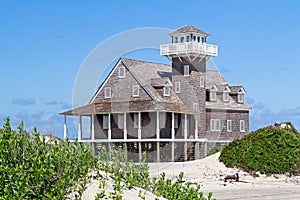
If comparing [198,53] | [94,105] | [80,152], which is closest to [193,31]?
[198,53]

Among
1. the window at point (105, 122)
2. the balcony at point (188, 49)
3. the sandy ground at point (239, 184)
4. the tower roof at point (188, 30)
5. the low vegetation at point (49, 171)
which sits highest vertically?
the tower roof at point (188, 30)

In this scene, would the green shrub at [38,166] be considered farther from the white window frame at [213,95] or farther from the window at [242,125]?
the window at [242,125]

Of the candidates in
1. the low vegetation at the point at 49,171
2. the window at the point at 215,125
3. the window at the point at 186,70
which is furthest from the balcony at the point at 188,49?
the low vegetation at the point at 49,171

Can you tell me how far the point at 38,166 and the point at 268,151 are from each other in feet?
70.4

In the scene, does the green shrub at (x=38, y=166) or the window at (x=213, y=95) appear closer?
the green shrub at (x=38, y=166)

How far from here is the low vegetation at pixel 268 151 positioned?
87.0ft

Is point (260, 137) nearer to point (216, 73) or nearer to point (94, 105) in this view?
point (94, 105)

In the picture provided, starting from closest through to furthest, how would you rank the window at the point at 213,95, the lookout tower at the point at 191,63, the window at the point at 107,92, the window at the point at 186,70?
the lookout tower at the point at 191,63, the window at the point at 186,70, the window at the point at 107,92, the window at the point at 213,95

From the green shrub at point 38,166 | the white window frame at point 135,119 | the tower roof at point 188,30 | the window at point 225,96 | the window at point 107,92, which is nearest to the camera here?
the green shrub at point 38,166

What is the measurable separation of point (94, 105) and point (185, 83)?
795cm

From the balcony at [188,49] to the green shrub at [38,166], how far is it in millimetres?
39517

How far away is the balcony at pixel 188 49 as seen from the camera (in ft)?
155

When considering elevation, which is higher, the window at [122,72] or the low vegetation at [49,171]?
the window at [122,72]

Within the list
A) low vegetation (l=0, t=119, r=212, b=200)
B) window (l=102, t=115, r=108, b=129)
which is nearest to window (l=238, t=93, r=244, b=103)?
window (l=102, t=115, r=108, b=129)
